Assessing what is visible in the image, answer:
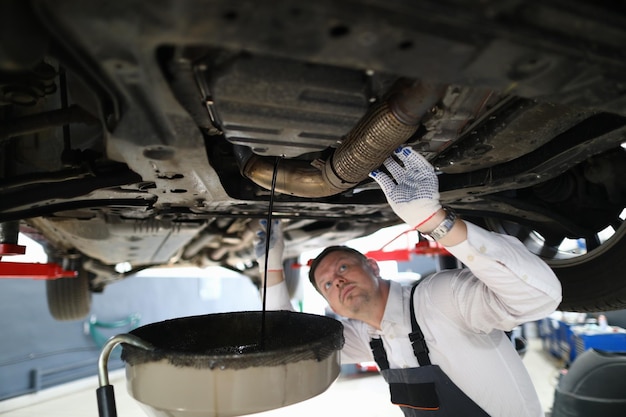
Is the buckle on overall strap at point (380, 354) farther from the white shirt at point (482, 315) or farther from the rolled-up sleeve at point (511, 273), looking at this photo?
the rolled-up sleeve at point (511, 273)

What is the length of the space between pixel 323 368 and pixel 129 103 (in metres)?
0.52

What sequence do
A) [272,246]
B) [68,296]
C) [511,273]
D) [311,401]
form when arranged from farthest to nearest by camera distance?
[311,401]
[68,296]
[272,246]
[511,273]

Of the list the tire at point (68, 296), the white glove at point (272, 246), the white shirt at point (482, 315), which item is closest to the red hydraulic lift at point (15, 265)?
the tire at point (68, 296)

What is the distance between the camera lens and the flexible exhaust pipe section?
1.95 feet

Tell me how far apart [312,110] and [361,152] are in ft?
0.62

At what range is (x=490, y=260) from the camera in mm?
807

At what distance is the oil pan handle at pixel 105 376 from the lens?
0.69 meters

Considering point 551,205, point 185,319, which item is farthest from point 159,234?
point 551,205

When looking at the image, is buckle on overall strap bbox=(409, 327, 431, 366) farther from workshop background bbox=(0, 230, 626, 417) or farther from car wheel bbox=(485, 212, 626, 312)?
workshop background bbox=(0, 230, 626, 417)

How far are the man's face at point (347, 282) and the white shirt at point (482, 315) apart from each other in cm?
8

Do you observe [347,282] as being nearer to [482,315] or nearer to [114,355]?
[482,315]

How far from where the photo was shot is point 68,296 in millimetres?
2301

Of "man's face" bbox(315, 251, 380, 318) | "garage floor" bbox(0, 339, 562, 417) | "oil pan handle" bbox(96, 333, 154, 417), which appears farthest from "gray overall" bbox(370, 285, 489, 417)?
"garage floor" bbox(0, 339, 562, 417)

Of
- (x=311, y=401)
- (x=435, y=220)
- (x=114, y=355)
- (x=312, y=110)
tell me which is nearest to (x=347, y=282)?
(x=435, y=220)
